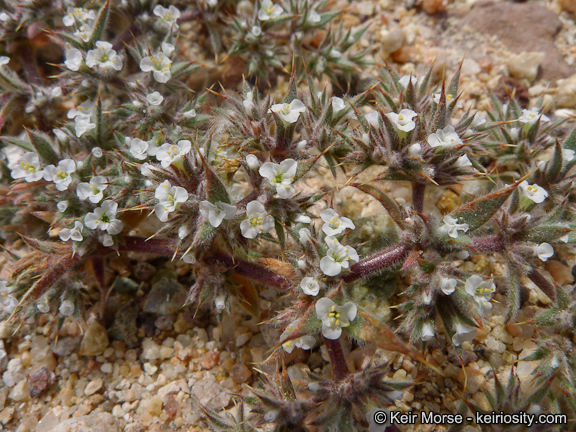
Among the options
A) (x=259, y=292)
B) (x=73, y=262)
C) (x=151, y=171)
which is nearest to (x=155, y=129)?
(x=151, y=171)

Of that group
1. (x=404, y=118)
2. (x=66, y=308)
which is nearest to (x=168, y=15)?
(x=404, y=118)

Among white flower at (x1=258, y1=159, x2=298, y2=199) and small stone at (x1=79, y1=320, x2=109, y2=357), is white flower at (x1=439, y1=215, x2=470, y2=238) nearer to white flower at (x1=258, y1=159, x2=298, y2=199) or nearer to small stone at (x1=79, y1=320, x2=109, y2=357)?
white flower at (x1=258, y1=159, x2=298, y2=199)

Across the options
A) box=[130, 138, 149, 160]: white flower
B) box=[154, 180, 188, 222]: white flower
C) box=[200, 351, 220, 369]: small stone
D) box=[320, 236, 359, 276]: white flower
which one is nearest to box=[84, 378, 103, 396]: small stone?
box=[200, 351, 220, 369]: small stone

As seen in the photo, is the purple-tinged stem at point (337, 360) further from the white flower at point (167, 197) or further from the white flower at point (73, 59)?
the white flower at point (73, 59)

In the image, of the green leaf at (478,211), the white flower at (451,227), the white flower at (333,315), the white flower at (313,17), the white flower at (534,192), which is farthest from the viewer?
the white flower at (313,17)

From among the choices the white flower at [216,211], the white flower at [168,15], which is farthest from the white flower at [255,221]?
the white flower at [168,15]

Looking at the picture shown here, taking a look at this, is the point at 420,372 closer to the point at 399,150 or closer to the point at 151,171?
the point at 399,150
